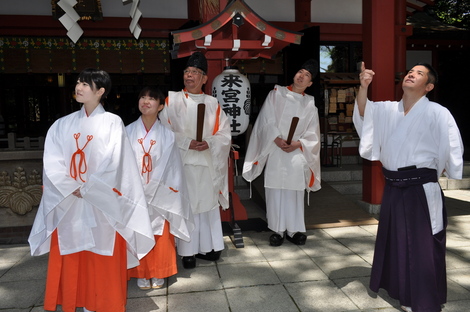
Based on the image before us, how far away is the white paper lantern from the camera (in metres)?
4.59

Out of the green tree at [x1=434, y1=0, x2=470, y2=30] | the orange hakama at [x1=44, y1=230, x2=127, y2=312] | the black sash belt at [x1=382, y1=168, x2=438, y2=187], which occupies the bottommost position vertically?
the orange hakama at [x1=44, y1=230, x2=127, y2=312]

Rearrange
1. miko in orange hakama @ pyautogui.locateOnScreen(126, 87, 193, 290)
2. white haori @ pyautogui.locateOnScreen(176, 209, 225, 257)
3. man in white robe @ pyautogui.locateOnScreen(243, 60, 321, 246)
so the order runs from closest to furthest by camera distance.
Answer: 1. miko in orange hakama @ pyautogui.locateOnScreen(126, 87, 193, 290)
2. white haori @ pyautogui.locateOnScreen(176, 209, 225, 257)
3. man in white robe @ pyautogui.locateOnScreen(243, 60, 321, 246)

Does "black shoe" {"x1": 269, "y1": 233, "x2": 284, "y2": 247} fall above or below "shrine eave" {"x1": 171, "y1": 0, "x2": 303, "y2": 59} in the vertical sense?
below

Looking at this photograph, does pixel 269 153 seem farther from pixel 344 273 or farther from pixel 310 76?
pixel 344 273

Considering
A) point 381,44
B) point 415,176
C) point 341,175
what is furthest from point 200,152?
point 341,175

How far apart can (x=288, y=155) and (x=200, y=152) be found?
1.11 meters

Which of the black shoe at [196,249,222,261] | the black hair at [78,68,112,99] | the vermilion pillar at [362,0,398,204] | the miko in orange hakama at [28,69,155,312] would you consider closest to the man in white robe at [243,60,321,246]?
the black shoe at [196,249,222,261]

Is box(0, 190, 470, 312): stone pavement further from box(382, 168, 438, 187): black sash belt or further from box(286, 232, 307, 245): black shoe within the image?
box(382, 168, 438, 187): black sash belt

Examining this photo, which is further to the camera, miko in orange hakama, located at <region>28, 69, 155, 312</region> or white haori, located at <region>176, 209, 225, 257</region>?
white haori, located at <region>176, 209, 225, 257</region>

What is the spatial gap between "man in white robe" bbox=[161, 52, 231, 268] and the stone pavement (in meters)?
0.22

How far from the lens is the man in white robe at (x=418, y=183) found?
287 cm

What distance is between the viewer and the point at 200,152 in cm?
407

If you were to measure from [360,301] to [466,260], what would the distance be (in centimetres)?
163

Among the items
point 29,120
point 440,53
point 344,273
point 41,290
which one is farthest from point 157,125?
point 440,53
